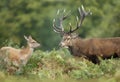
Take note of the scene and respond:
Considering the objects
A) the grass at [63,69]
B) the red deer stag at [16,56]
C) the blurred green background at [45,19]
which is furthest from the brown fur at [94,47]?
the blurred green background at [45,19]

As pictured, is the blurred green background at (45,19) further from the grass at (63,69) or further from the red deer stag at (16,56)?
the red deer stag at (16,56)

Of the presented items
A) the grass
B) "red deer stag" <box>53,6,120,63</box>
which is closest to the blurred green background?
"red deer stag" <box>53,6,120,63</box>

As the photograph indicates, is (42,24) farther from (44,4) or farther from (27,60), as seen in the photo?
(27,60)

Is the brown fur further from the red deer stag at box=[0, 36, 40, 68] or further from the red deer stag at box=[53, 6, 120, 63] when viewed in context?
the red deer stag at box=[0, 36, 40, 68]

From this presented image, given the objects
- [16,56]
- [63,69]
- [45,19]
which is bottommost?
[45,19]

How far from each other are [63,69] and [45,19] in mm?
21945

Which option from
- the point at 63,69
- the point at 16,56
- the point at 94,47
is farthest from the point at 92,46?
the point at 16,56

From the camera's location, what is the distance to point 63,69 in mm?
18141

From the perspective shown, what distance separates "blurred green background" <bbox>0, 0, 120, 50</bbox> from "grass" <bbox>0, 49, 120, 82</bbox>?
18193mm

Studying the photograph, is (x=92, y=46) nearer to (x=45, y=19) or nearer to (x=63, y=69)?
(x=63, y=69)

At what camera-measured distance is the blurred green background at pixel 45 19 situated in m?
38.1

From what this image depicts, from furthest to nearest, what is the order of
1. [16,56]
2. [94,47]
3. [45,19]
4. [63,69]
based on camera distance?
[45,19] < [94,47] < [63,69] < [16,56]

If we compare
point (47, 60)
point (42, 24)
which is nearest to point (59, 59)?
point (47, 60)

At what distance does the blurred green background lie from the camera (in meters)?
38.1
